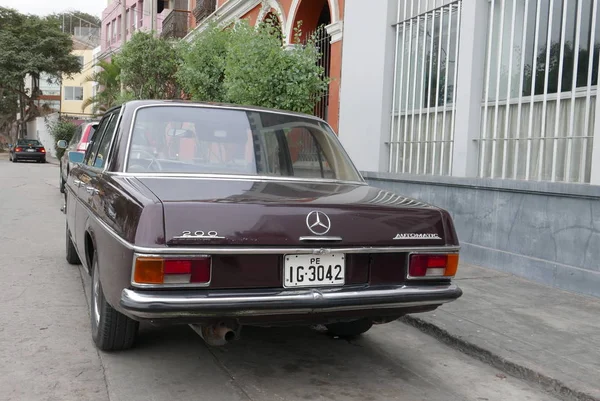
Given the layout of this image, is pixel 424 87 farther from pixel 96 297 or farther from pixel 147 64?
pixel 147 64

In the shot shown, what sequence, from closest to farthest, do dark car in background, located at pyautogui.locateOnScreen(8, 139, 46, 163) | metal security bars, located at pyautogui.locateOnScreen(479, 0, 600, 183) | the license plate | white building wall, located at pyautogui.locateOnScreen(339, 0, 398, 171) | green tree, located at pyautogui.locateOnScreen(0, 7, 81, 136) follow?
the license plate, metal security bars, located at pyautogui.locateOnScreen(479, 0, 600, 183), white building wall, located at pyautogui.locateOnScreen(339, 0, 398, 171), dark car in background, located at pyautogui.locateOnScreen(8, 139, 46, 163), green tree, located at pyautogui.locateOnScreen(0, 7, 81, 136)

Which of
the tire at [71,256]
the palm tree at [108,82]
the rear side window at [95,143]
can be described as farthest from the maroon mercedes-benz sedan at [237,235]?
the palm tree at [108,82]

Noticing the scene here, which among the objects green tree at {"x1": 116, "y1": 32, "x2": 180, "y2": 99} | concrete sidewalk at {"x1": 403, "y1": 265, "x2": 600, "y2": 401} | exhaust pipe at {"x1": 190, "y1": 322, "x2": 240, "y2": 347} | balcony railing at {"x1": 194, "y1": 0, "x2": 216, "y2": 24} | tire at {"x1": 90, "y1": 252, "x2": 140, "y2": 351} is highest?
balcony railing at {"x1": 194, "y1": 0, "x2": 216, "y2": 24}

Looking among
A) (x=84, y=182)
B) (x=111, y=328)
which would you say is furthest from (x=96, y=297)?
(x=84, y=182)

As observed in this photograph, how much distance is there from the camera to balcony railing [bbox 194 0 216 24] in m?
20.8

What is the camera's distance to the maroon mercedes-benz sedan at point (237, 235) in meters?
3.05

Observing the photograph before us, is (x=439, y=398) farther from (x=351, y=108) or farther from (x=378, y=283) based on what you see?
(x=351, y=108)

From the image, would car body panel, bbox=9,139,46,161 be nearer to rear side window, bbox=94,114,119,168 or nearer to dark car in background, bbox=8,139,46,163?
dark car in background, bbox=8,139,46,163

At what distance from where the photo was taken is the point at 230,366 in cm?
393

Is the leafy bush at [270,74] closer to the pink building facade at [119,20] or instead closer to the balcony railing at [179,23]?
the balcony railing at [179,23]

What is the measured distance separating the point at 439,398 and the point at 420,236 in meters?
0.99

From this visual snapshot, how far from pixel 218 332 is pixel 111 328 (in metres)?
0.97

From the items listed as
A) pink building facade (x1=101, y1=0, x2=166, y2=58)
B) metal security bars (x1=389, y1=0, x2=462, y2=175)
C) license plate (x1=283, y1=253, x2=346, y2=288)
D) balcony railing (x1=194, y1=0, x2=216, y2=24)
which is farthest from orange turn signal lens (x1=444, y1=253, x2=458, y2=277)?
pink building facade (x1=101, y1=0, x2=166, y2=58)

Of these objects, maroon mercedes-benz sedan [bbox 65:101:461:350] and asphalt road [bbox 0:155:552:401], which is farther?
asphalt road [bbox 0:155:552:401]
